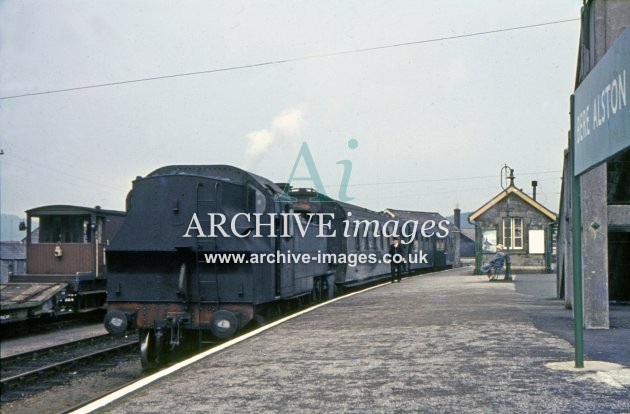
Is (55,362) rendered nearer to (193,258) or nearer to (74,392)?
(74,392)

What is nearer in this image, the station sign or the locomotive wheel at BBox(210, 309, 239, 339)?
the station sign

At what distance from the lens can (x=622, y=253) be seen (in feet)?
→ 54.0

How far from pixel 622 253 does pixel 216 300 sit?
10191mm

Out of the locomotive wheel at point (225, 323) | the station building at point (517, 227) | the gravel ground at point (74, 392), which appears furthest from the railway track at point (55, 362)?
the station building at point (517, 227)

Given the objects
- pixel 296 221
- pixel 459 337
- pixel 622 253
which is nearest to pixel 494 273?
pixel 622 253

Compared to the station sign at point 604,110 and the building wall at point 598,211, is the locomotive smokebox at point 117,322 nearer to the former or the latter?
the station sign at point 604,110

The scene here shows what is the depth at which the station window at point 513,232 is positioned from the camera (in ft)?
120

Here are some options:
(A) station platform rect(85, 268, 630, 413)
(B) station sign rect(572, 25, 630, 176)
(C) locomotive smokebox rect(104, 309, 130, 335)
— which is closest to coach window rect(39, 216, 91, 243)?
(C) locomotive smokebox rect(104, 309, 130, 335)

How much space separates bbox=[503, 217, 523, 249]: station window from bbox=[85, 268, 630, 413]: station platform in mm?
24480

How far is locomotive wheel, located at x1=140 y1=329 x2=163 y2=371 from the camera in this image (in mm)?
11247

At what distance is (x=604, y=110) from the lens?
18.2 feet

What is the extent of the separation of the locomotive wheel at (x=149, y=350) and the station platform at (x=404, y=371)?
1.80m

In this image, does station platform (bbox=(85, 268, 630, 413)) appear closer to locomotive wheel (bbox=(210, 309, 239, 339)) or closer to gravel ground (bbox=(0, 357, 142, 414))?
locomotive wheel (bbox=(210, 309, 239, 339))

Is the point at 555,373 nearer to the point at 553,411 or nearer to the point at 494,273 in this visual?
the point at 553,411
